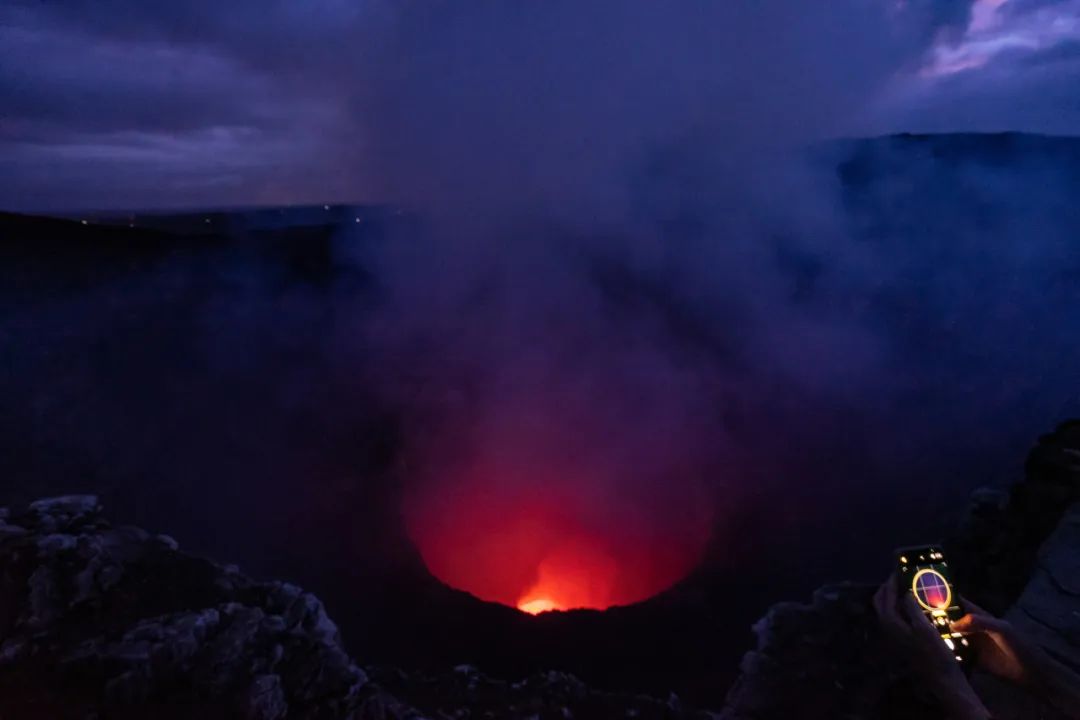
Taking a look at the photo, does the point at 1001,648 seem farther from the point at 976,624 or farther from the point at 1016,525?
the point at 1016,525

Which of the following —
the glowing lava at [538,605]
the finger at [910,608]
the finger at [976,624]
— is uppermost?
the finger at [910,608]

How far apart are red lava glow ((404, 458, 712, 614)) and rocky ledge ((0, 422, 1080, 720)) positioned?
90.1 inches

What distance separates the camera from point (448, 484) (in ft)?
21.6

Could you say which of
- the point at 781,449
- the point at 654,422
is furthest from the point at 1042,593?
the point at 654,422

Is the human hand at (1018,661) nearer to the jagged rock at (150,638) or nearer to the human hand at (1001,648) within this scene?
the human hand at (1001,648)

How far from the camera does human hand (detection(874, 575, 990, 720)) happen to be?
66.8 inches

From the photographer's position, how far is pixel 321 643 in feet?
12.7

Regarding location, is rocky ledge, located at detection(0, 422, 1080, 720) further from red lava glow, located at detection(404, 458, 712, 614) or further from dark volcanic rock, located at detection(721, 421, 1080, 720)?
red lava glow, located at detection(404, 458, 712, 614)

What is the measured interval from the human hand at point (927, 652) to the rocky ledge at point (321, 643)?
148 centimetres

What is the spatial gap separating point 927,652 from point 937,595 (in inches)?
8.7

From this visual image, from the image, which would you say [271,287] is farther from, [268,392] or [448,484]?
[448,484]

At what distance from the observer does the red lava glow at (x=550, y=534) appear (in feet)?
21.5

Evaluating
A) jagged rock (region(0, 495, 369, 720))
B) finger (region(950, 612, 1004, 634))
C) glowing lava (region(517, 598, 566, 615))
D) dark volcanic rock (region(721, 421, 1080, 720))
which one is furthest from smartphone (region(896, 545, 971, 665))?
glowing lava (region(517, 598, 566, 615))

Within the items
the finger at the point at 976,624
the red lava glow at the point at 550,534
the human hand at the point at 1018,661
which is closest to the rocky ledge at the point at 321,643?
the human hand at the point at 1018,661
